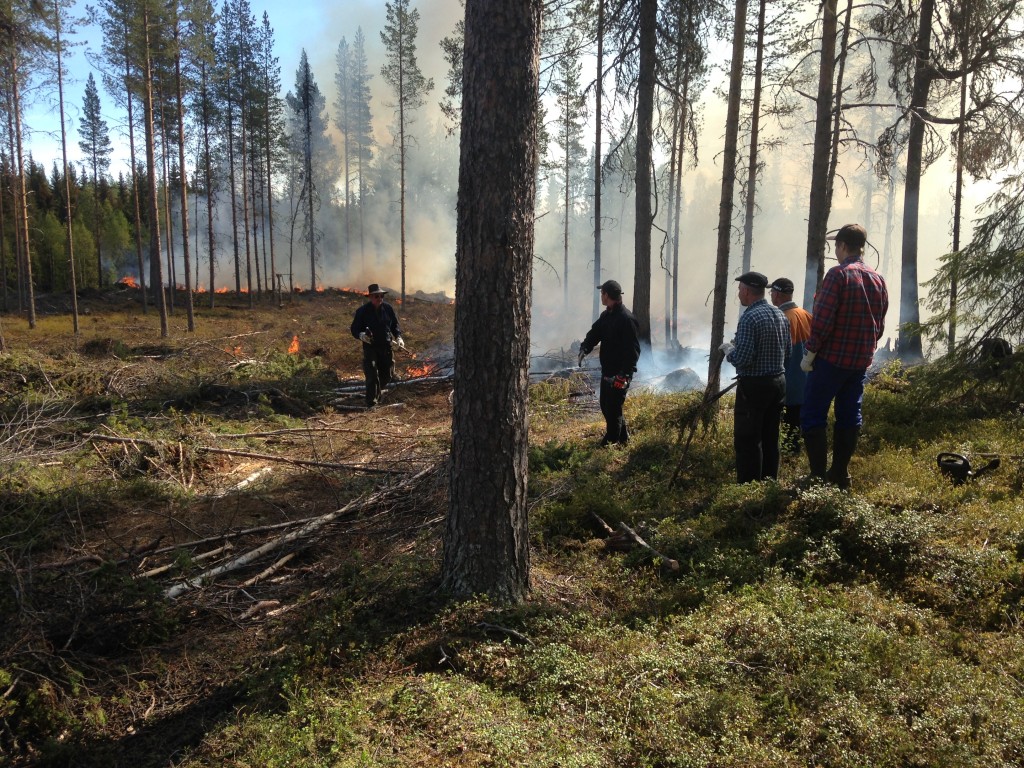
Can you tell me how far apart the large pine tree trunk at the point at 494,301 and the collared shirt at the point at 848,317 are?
2670 mm

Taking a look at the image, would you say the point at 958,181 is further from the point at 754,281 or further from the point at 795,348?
the point at 754,281

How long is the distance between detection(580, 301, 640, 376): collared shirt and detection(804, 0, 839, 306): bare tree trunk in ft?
19.5

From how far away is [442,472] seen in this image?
6207 millimetres

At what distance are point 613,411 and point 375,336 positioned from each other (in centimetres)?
517

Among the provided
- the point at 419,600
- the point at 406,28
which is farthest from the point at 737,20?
the point at 406,28

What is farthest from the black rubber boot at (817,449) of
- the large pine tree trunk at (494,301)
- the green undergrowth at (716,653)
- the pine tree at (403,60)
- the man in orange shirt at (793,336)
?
the pine tree at (403,60)

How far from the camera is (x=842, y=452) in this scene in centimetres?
510

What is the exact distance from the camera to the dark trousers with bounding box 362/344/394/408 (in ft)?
35.9

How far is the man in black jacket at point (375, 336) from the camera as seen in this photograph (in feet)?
→ 35.2

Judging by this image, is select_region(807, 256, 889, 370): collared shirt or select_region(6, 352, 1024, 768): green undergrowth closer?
select_region(6, 352, 1024, 768): green undergrowth

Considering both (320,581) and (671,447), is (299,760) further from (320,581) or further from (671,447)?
(671,447)

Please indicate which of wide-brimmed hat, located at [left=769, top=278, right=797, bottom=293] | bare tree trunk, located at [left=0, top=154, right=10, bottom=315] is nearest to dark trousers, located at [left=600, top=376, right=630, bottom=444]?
wide-brimmed hat, located at [left=769, top=278, right=797, bottom=293]

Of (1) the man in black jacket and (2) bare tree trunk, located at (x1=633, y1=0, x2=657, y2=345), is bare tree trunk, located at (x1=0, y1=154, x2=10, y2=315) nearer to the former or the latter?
(1) the man in black jacket

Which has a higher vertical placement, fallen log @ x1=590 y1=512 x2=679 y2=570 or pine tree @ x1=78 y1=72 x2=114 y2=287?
pine tree @ x1=78 y1=72 x2=114 y2=287
